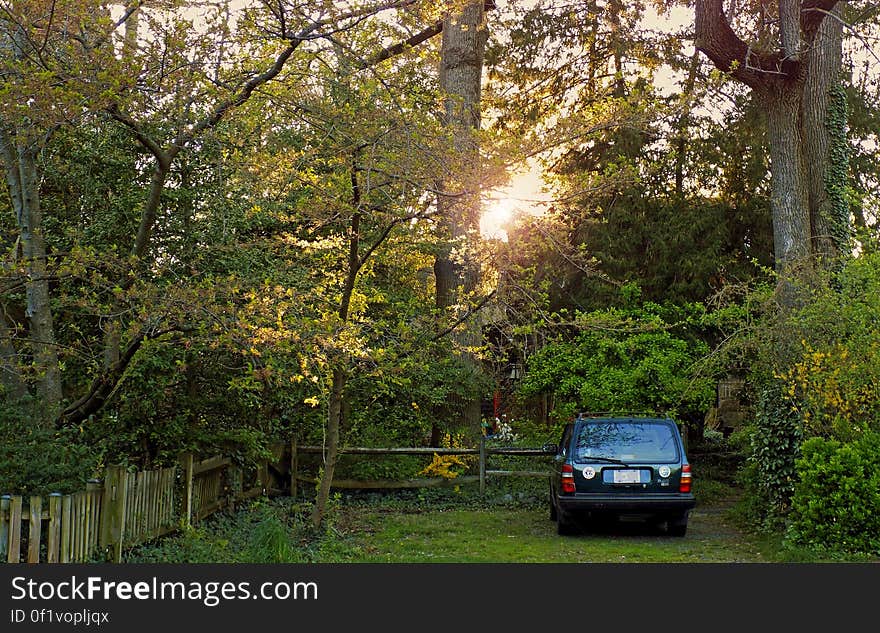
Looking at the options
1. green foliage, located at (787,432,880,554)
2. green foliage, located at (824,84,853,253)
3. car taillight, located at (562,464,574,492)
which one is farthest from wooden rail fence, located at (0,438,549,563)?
green foliage, located at (824,84,853,253)

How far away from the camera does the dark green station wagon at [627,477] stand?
39.2ft

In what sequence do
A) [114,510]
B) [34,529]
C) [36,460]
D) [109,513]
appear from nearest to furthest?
[34,529]
[36,460]
[109,513]
[114,510]

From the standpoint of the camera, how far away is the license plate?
11.9 m

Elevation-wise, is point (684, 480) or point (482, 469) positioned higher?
point (684, 480)

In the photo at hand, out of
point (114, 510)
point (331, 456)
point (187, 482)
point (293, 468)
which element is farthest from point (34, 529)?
point (293, 468)

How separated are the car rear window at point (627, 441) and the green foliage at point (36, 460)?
609cm

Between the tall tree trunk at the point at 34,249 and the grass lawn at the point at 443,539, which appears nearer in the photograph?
the grass lawn at the point at 443,539

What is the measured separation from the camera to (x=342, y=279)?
11578 millimetres

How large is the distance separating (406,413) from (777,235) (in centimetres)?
726

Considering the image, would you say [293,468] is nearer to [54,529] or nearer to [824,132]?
[54,529]

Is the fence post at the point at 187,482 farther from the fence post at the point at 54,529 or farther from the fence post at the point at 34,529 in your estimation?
the fence post at the point at 34,529

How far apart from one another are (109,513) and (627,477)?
244 inches

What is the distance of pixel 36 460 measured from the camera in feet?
27.7

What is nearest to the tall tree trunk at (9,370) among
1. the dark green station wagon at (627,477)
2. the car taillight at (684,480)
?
the dark green station wagon at (627,477)
